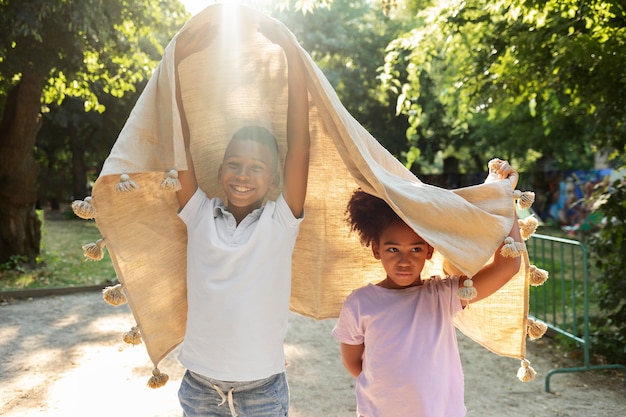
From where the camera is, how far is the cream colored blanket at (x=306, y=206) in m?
2.40

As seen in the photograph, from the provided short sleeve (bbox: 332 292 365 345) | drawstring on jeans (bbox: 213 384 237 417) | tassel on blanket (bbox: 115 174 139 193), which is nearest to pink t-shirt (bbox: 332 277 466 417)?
short sleeve (bbox: 332 292 365 345)

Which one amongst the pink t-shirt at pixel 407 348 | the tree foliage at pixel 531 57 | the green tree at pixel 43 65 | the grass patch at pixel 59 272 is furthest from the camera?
the grass patch at pixel 59 272

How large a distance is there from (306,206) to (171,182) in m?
0.76

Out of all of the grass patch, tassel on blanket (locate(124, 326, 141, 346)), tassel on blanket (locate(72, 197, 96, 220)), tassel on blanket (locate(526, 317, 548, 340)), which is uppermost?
tassel on blanket (locate(72, 197, 96, 220))

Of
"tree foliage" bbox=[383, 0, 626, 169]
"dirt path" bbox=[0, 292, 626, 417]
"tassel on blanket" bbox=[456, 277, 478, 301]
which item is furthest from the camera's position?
"tree foliage" bbox=[383, 0, 626, 169]

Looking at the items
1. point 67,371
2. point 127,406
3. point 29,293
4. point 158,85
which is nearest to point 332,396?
point 127,406

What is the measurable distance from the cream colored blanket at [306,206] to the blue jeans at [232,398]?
449mm

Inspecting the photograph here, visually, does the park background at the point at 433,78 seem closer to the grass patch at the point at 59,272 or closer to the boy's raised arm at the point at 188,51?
the grass patch at the point at 59,272

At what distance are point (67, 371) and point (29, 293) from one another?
390 centimetres

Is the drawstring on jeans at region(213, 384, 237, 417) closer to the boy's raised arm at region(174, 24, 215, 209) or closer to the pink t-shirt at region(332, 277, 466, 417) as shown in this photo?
the pink t-shirt at region(332, 277, 466, 417)

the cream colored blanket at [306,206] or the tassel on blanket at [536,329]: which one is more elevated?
the cream colored blanket at [306,206]

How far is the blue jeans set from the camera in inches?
95.2

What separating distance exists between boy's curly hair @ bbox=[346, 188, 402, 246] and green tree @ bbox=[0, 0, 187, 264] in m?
7.27

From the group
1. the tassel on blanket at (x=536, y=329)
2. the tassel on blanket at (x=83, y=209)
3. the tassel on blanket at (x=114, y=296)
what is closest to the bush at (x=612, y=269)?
the tassel on blanket at (x=536, y=329)
